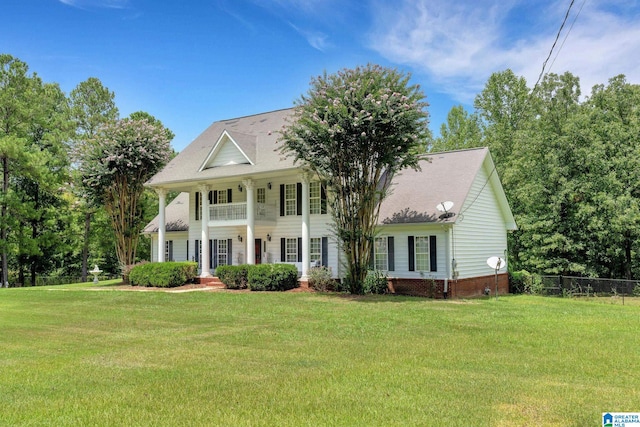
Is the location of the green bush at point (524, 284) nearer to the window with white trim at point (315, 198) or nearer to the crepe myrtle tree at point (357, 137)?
the crepe myrtle tree at point (357, 137)

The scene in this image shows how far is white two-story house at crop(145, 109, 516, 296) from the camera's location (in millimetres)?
21203

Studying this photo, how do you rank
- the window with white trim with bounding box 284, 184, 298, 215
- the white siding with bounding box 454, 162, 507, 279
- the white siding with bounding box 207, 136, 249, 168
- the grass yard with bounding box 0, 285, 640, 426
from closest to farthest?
the grass yard with bounding box 0, 285, 640, 426, the white siding with bounding box 454, 162, 507, 279, the white siding with bounding box 207, 136, 249, 168, the window with white trim with bounding box 284, 184, 298, 215

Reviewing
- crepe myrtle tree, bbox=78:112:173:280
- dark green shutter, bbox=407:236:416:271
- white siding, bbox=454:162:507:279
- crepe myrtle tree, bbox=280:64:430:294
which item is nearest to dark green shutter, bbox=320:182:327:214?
crepe myrtle tree, bbox=280:64:430:294

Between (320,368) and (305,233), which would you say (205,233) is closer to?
(305,233)

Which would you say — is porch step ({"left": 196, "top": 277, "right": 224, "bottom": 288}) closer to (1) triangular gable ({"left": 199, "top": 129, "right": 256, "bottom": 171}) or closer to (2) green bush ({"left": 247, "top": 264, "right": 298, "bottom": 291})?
(2) green bush ({"left": 247, "top": 264, "right": 298, "bottom": 291})

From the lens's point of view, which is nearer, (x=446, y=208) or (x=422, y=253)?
(x=446, y=208)

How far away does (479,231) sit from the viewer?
23406mm

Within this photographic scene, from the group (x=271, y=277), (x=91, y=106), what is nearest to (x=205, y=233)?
(x=271, y=277)

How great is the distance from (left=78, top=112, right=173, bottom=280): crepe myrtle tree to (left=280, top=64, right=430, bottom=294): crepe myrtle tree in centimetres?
1127

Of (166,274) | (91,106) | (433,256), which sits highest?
(91,106)

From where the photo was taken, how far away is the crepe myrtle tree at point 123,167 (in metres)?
27.5

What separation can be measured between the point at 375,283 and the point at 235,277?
20.8 feet

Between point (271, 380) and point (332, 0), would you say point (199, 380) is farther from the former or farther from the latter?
point (332, 0)

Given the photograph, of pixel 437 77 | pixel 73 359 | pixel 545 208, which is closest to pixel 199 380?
pixel 73 359
